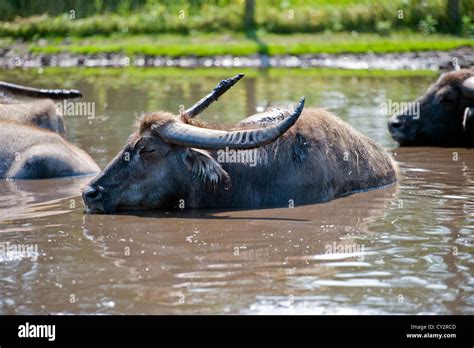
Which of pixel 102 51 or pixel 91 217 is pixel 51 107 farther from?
pixel 102 51

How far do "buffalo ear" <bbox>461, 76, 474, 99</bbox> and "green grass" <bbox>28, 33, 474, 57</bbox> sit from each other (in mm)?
14364

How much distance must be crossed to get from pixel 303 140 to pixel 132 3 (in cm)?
2850

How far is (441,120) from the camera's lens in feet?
48.1

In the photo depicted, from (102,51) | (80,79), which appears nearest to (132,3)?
(102,51)

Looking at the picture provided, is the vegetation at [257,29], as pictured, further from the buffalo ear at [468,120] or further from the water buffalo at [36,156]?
the water buffalo at [36,156]

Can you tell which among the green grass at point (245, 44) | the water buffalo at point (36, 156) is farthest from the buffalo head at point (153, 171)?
the green grass at point (245, 44)

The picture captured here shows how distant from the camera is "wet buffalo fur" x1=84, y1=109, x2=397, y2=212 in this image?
9859 millimetres

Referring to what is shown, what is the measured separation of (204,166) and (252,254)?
1.70 metres

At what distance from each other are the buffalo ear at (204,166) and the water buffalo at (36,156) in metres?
2.90

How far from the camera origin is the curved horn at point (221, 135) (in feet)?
29.9

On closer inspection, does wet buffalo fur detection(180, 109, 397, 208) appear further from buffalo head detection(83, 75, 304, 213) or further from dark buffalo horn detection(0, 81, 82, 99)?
dark buffalo horn detection(0, 81, 82, 99)

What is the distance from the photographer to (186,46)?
31.4 meters

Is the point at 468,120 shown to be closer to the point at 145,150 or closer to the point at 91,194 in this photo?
the point at 145,150
